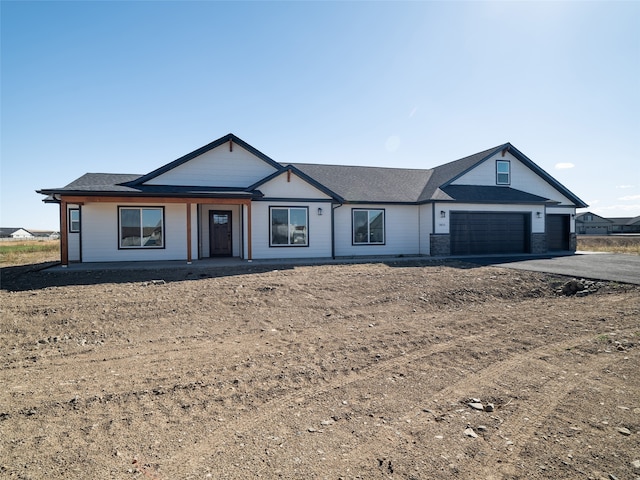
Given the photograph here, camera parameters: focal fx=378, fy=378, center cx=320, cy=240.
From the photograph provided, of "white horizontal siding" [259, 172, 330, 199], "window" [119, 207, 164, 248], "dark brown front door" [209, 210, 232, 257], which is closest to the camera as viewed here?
"window" [119, 207, 164, 248]

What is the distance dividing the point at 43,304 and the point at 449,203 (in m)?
16.1

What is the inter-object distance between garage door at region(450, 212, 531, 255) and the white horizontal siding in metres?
7.29

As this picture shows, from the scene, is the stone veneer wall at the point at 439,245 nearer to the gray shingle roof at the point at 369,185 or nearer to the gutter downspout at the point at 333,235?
the gray shingle roof at the point at 369,185

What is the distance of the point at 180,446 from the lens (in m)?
3.13

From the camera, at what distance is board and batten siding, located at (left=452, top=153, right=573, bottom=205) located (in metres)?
20.3

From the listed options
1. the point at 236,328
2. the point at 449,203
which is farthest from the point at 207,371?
Answer: the point at 449,203

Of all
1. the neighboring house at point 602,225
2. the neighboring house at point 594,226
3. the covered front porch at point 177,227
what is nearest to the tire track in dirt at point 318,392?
the covered front porch at point 177,227

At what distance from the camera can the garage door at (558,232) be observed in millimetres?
21656

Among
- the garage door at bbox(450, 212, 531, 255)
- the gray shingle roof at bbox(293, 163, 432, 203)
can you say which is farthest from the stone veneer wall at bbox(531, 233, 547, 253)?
the gray shingle roof at bbox(293, 163, 432, 203)

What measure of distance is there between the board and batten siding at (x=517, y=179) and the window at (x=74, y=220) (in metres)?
17.9

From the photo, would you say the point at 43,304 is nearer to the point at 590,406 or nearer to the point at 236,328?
the point at 236,328

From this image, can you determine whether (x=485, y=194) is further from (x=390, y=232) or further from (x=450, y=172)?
(x=390, y=232)

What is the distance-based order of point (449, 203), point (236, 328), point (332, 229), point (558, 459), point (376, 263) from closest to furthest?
point (558, 459) → point (236, 328) → point (376, 263) → point (332, 229) → point (449, 203)

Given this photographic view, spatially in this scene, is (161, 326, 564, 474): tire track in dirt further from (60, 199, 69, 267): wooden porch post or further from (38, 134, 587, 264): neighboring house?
(60, 199, 69, 267): wooden porch post
